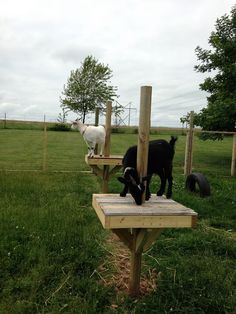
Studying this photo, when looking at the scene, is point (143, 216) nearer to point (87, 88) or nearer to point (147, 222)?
point (147, 222)

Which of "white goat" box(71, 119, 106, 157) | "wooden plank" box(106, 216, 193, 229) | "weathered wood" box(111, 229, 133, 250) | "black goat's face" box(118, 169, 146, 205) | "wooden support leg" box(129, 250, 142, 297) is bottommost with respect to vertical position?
"wooden support leg" box(129, 250, 142, 297)

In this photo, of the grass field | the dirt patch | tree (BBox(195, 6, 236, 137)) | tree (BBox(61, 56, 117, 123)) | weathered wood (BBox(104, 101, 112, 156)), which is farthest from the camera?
tree (BBox(61, 56, 117, 123))

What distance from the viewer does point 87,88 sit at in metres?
39.2

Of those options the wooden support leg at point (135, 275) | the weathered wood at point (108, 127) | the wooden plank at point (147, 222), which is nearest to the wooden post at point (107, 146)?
the weathered wood at point (108, 127)

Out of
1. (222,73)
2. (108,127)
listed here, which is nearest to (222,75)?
(222,73)

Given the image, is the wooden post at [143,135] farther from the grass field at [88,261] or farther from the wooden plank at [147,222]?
the grass field at [88,261]

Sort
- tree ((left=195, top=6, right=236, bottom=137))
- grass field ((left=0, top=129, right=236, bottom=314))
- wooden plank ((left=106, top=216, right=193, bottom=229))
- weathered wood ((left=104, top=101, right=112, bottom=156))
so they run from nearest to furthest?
wooden plank ((left=106, top=216, right=193, bottom=229))
grass field ((left=0, top=129, right=236, bottom=314))
weathered wood ((left=104, top=101, right=112, bottom=156))
tree ((left=195, top=6, right=236, bottom=137))

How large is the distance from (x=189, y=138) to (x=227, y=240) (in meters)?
6.22

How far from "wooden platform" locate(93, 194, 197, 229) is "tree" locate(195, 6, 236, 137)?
396 inches

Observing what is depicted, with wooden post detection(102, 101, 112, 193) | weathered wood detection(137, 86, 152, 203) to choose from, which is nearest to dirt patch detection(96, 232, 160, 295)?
weathered wood detection(137, 86, 152, 203)

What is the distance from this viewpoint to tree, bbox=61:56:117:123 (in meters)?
37.9

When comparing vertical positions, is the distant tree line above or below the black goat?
above

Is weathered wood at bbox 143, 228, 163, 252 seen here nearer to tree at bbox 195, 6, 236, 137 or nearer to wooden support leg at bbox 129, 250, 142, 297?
wooden support leg at bbox 129, 250, 142, 297

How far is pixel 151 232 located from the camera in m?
3.40
